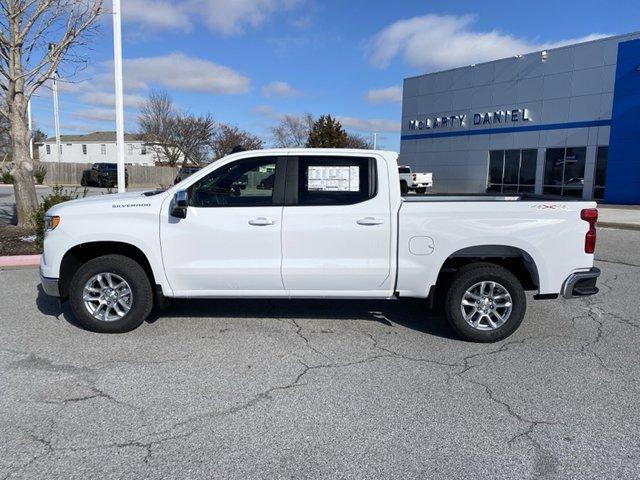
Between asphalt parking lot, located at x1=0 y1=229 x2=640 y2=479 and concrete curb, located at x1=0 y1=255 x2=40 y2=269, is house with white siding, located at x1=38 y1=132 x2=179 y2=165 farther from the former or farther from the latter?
asphalt parking lot, located at x1=0 y1=229 x2=640 y2=479

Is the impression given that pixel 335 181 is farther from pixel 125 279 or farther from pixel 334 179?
pixel 125 279

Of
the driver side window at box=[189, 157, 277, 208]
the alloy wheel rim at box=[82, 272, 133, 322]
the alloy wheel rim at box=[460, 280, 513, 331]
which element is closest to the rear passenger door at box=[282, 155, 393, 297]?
the driver side window at box=[189, 157, 277, 208]

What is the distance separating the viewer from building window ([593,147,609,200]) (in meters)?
23.7

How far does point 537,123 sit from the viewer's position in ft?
85.5

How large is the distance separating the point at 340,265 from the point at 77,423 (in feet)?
8.73

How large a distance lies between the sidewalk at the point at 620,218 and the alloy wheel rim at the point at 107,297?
15.2m

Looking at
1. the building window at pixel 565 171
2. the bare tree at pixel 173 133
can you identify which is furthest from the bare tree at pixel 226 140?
the building window at pixel 565 171

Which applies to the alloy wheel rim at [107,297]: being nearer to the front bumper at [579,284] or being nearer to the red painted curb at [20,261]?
the red painted curb at [20,261]

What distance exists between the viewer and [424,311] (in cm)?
601

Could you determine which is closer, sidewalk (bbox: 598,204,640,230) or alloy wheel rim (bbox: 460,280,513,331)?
alloy wheel rim (bbox: 460,280,513,331)

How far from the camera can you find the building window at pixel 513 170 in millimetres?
26656

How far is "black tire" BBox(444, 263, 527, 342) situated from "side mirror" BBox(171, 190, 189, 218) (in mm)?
2815

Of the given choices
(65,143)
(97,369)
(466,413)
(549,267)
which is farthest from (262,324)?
(65,143)

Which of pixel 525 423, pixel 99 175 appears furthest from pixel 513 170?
pixel 99 175
